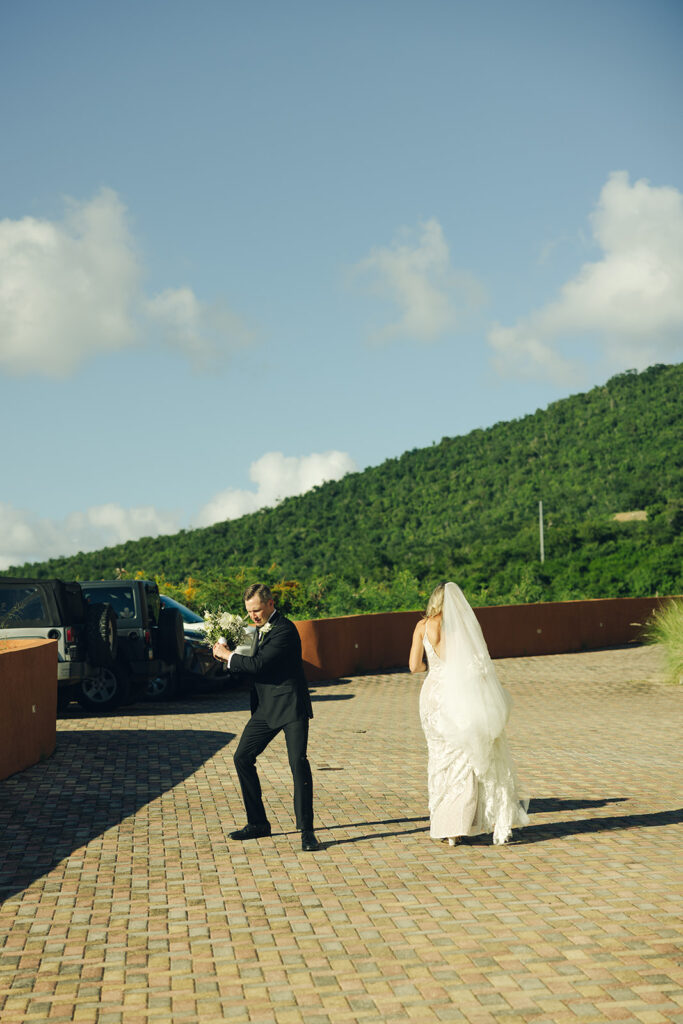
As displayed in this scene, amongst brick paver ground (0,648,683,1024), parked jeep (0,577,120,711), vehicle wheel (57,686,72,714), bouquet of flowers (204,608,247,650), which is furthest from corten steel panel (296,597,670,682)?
brick paver ground (0,648,683,1024)

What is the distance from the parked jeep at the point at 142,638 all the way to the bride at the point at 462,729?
8565 millimetres

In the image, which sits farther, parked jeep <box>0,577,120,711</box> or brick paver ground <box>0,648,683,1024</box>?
parked jeep <box>0,577,120,711</box>

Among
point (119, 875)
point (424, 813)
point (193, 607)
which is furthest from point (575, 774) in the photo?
point (193, 607)

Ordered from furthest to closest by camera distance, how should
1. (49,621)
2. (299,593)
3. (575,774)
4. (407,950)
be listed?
(299,593)
(49,621)
(575,774)
(407,950)

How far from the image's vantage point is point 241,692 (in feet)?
61.0

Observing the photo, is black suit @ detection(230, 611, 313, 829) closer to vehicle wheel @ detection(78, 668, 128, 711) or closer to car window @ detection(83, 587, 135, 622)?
vehicle wheel @ detection(78, 668, 128, 711)

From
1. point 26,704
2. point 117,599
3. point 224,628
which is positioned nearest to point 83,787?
point 26,704

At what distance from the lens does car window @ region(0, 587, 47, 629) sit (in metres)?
14.3

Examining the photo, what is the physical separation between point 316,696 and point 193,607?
26.9 feet

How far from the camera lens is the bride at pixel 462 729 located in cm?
721

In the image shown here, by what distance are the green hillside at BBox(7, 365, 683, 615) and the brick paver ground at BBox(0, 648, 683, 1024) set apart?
16226 millimetres

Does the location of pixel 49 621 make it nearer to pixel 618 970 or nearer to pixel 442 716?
pixel 442 716

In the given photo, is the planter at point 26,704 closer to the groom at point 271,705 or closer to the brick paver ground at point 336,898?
the brick paver ground at point 336,898

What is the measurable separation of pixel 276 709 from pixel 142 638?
28.0 feet
